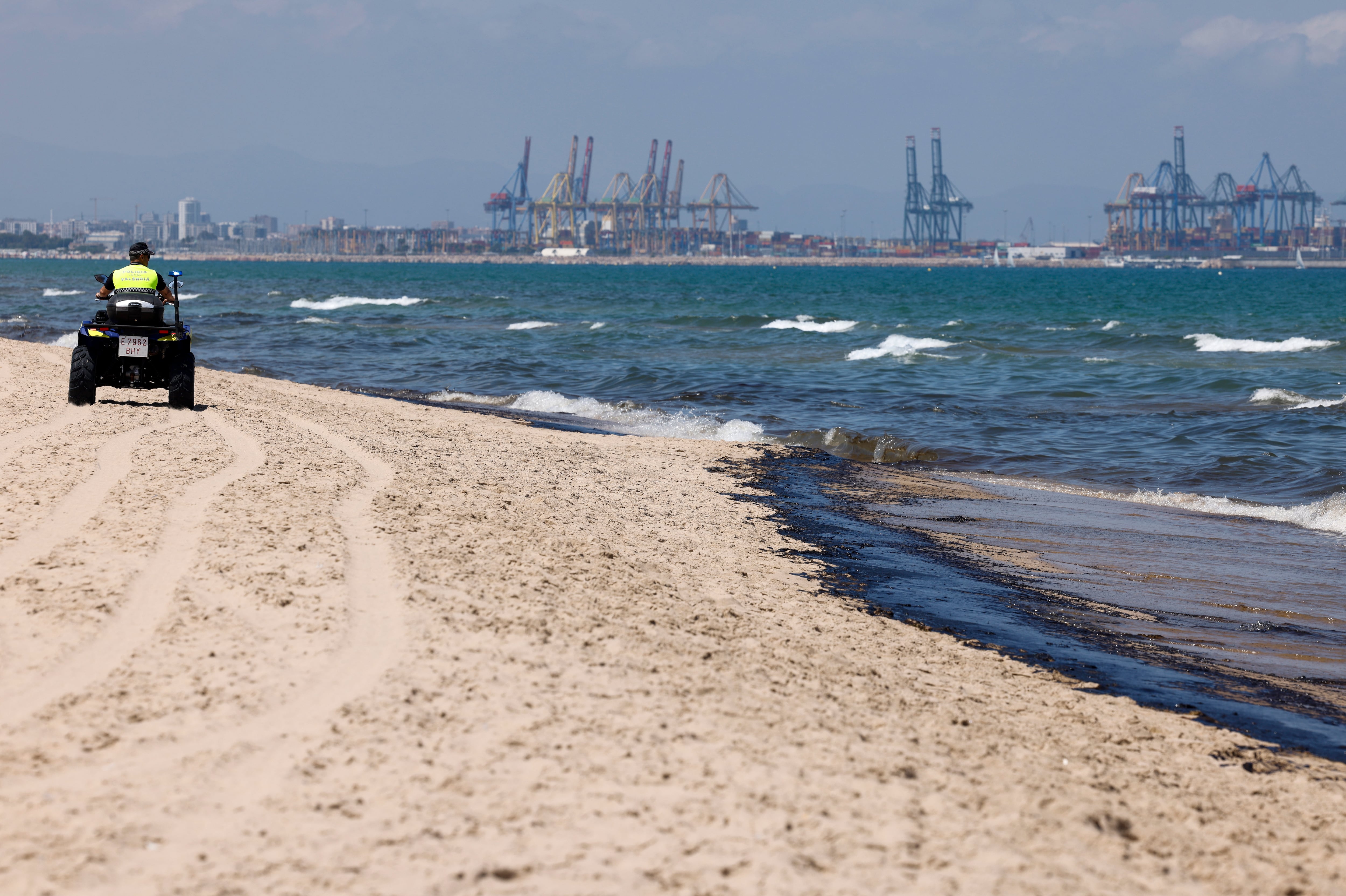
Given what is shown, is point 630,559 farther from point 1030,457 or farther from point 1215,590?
point 1030,457

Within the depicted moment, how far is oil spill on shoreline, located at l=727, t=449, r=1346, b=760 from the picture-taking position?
4.68 meters

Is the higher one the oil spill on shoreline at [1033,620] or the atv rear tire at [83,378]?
the atv rear tire at [83,378]

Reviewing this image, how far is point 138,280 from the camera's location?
30.3ft

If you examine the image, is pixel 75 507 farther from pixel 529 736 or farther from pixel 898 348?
pixel 898 348

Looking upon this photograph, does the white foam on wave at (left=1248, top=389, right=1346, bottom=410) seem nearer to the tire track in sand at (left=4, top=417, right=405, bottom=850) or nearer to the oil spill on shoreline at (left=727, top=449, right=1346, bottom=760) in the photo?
the oil spill on shoreline at (left=727, top=449, right=1346, bottom=760)

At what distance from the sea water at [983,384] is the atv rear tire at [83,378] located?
607cm

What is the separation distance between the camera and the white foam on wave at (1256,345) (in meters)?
25.9

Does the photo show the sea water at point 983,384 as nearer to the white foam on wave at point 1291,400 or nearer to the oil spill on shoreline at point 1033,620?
the white foam on wave at point 1291,400

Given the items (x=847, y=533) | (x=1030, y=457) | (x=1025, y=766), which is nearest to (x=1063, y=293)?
(x=1030, y=457)

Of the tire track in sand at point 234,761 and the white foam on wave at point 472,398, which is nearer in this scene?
the tire track in sand at point 234,761

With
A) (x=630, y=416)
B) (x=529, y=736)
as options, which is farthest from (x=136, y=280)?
(x=529, y=736)

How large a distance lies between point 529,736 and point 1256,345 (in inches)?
1067

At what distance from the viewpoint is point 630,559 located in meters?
6.04

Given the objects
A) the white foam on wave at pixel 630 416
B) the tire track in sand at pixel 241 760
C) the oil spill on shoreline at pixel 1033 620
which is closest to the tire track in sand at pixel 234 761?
the tire track in sand at pixel 241 760
